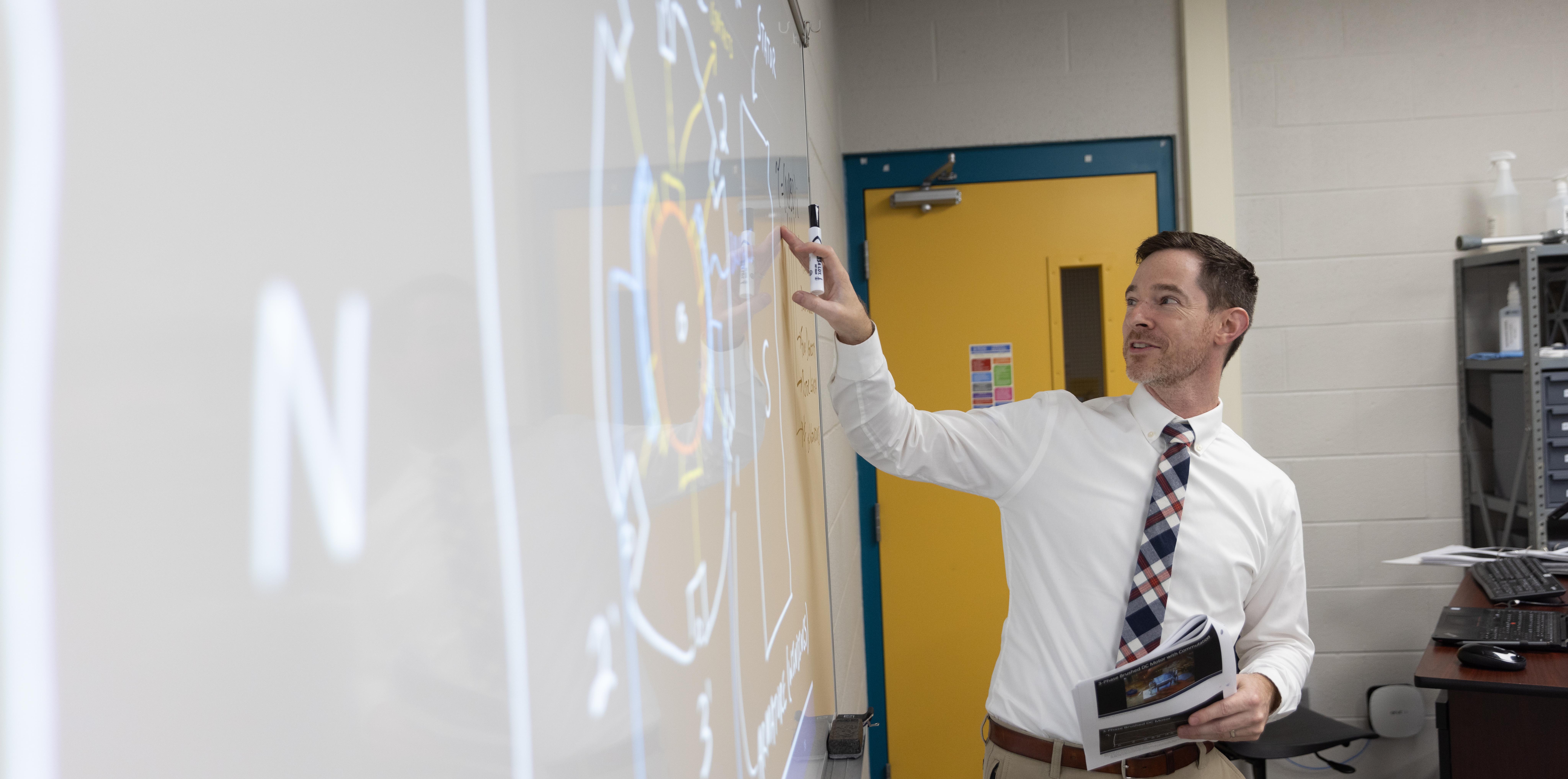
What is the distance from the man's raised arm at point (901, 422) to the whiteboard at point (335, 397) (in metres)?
0.61

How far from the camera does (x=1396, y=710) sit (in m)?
2.53

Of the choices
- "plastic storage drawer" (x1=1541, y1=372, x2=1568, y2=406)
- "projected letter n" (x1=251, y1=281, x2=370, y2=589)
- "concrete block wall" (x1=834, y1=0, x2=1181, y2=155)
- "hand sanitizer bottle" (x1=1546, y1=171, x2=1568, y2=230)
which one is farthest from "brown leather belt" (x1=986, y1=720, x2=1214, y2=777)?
"hand sanitizer bottle" (x1=1546, y1=171, x2=1568, y2=230)

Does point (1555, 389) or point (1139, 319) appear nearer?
point (1139, 319)

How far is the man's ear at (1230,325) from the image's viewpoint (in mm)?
1535

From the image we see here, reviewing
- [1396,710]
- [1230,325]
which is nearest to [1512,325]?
[1396,710]

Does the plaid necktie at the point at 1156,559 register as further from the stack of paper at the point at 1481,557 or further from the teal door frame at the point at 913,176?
the teal door frame at the point at 913,176

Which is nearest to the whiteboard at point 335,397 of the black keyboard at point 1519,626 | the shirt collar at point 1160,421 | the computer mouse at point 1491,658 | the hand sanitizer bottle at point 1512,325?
the shirt collar at point 1160,421

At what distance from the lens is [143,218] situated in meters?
0.16

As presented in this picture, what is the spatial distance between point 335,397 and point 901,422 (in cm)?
111

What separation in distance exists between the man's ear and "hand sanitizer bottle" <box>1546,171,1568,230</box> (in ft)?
4.72

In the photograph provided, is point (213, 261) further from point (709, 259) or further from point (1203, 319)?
point (1203, 319)

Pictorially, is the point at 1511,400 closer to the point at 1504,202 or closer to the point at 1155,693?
the point at 1504,202

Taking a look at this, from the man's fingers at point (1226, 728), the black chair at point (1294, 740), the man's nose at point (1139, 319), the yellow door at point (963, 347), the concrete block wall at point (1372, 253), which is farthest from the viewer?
the yellow door at point (963, 347)

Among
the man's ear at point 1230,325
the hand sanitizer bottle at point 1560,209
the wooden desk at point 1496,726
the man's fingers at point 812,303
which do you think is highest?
the hand sanitizer bottle at point 1560,209
